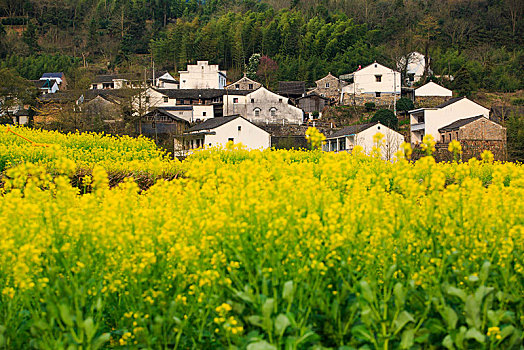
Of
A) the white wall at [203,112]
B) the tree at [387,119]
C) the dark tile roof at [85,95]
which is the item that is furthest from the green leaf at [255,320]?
the white wall at [203,112]

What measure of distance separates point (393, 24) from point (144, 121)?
5329 centimetres

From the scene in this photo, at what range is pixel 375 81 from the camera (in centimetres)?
6234

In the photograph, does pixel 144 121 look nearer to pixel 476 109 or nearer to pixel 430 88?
pixel 476 109

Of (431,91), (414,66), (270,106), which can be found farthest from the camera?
(414,66)

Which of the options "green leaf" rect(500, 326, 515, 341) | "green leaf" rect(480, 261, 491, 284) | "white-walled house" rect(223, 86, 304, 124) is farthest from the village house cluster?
"green leaf" rect(500, 326, 515, 341)

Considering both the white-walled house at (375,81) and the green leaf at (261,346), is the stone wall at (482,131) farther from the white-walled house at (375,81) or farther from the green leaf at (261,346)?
the green leaf at (261,346)

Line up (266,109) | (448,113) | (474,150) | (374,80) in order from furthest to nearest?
(374,80) → (266,109) → (448,113) → (474,150)

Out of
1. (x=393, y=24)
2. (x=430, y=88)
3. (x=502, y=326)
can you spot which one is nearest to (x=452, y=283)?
(x=502, y=326)

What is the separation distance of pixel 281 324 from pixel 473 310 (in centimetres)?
128

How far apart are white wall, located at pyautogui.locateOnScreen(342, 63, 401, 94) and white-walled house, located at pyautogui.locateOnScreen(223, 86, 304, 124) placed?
9.23 m

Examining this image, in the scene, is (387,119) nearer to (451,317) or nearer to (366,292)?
(451,317)

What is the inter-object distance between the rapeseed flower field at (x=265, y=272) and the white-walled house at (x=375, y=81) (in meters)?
60.5

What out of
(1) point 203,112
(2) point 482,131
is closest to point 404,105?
(2) point 482,131

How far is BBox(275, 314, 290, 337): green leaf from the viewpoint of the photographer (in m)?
3.07
